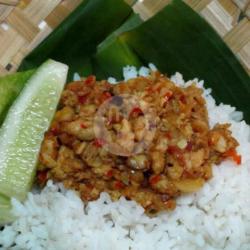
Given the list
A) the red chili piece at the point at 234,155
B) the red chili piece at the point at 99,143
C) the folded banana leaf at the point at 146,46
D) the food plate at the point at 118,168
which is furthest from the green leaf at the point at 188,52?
the red chili piece at the point at 99,143

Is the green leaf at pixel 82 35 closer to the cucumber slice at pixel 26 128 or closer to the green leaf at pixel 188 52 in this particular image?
the green leaf at pixel 188 52

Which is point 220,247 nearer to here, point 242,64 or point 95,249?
point 95,249

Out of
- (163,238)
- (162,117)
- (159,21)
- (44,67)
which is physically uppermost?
(44,67)

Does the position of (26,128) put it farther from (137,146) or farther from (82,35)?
(82,35)

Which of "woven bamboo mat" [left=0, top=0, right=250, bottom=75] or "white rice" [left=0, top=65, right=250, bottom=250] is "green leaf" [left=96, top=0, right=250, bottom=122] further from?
"white rice" [left=0, top=65, right=250, bottom=250]

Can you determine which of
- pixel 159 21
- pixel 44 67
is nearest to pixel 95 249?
pixel 44 67

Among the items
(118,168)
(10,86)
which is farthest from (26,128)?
(118,168)
